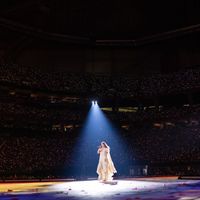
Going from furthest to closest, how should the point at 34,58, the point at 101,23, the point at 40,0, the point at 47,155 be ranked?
1. the point at 34,58
2. the point at 101,23
3. the point at 47,155
4. the point at 40,0

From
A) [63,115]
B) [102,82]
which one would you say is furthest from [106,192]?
[102,82]

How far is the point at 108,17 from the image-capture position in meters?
33.6

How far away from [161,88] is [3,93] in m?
13.3

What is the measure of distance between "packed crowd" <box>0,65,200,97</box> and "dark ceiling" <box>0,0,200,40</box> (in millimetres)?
3731

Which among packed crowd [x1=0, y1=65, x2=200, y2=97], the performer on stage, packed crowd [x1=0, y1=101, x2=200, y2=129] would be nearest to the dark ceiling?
packed crowd [x1=0, y1=65, x2=200, y2=97]

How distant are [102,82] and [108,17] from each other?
592 cm

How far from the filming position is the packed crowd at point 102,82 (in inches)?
1278

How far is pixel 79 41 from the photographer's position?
114 ft

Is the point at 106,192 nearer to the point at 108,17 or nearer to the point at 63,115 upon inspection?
the point at 63,115

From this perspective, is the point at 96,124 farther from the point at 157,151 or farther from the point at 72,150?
the point at 157,151

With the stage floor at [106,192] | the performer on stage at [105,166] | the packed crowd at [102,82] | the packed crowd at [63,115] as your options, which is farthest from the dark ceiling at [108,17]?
the stage floor at [106,192]

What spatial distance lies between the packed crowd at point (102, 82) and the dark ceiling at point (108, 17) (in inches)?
147

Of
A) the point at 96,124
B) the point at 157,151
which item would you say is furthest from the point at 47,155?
the point at 157,151

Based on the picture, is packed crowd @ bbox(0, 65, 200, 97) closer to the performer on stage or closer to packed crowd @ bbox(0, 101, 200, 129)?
packed crowd @ bbox(0, 101, 200, 129)
